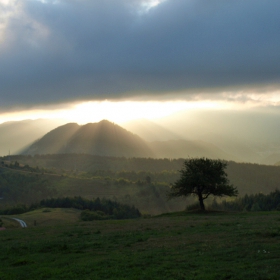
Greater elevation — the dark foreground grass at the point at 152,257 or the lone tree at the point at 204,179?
the lone tree at the point at 204,179

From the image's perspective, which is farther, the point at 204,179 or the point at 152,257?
the point at 204,179

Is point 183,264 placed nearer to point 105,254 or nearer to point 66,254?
point 105,254

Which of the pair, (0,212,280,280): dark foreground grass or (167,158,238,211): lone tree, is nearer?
(0,212,280,280): dark foreground grass

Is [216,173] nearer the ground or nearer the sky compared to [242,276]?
nearer the sky

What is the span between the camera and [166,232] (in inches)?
1102

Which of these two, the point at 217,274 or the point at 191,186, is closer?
the point at 217,274

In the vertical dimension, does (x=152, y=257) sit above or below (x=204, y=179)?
below

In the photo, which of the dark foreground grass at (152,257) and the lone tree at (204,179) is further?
the lone tree at (204,179)

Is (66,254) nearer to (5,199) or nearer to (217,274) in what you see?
(217,274)

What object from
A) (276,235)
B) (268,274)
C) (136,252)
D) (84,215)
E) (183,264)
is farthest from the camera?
(84,215)

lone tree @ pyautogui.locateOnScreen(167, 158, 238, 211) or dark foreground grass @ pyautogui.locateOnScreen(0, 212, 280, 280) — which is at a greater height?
lone tree @ pyautogui.locateOnScreen(167, 158, 238, 211)

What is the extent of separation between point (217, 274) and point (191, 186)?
152 feet

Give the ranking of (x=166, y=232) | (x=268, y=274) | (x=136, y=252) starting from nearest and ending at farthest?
(x=268, y=274) → (x=136, y=252) → (x=166, y=232)

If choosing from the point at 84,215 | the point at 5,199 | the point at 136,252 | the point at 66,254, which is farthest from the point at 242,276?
the point at 5,199
